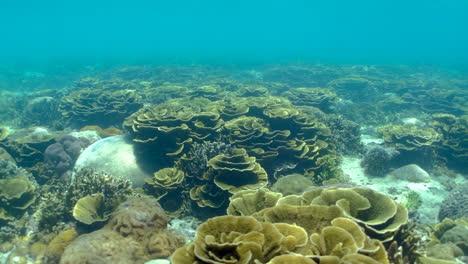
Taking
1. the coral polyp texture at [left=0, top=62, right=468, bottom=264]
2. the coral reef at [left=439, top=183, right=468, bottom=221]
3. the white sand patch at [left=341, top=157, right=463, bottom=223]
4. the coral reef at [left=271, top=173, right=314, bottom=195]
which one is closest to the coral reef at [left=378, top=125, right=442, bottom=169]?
the coral polyp texture at [left=0, top=62, right=468, bottom=264]

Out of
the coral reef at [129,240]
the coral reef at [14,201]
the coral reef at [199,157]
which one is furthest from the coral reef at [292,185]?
the coral reef at [14,201]

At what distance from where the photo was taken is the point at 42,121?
18.1 meters

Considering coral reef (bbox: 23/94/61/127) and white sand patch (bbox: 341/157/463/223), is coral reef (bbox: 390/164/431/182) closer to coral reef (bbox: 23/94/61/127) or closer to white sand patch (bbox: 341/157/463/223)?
white sand patch (bbox: 341/157/463/223)

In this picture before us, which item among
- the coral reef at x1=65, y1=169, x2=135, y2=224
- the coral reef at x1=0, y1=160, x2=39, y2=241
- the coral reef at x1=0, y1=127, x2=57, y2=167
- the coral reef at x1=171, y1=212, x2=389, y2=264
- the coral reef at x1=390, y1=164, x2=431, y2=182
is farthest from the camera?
the coral reef at x1=0, y1=127, x2=57, y2=167

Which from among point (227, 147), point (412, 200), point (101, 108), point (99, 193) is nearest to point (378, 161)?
point (412, 200)

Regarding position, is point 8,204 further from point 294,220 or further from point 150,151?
point 294,220

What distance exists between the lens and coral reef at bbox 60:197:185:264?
4809 mm

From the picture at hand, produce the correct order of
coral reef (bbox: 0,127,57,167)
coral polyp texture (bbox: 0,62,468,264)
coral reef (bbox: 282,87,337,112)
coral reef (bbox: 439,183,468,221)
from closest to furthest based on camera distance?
coral polyp texture (bbox: 0,62,468,264), coral reef (bbox: 439,183,468,221), coral reef (bbox: 0,127,57,167), coral reef (bbox: 282,87,337,112)

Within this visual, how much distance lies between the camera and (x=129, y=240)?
17.4 ft

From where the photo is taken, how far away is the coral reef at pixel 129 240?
481cm

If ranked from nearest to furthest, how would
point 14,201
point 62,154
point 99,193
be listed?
point 99,193
point 14,201
point 62,154

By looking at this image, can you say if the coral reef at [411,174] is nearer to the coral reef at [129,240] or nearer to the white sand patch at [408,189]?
the white sand patch at [408,189]

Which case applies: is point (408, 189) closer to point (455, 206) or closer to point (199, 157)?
point (455, 206)

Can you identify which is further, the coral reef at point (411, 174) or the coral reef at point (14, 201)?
the coral reef at point (411, 174)
